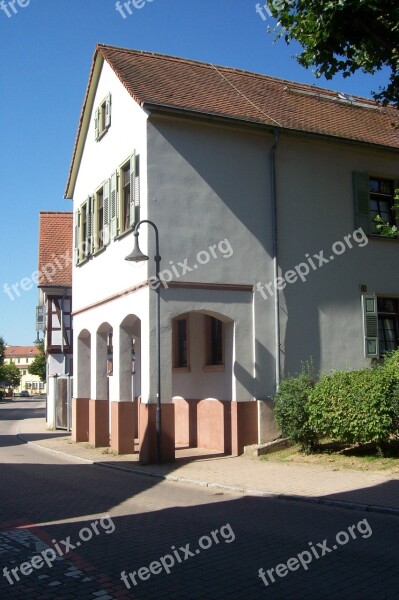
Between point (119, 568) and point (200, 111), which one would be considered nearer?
point (119, 568)

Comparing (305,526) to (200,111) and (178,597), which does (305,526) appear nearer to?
(178,597)

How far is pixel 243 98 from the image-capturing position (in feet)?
62.3

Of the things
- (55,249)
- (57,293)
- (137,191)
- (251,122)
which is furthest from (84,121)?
(55,249)

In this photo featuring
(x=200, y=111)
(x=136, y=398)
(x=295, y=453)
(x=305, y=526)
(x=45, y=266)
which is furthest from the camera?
(x=45, y=266)

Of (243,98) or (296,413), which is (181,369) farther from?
(243,98)

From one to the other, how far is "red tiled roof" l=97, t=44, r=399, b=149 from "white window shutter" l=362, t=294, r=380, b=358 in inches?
183

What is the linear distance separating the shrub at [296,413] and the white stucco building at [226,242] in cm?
100

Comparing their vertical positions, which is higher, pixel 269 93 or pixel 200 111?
pixel 269 93

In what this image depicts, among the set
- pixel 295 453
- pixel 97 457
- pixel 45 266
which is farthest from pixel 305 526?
pixel 45 266

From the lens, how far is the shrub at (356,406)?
1323 centimetres

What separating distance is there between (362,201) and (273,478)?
9401 millimetres

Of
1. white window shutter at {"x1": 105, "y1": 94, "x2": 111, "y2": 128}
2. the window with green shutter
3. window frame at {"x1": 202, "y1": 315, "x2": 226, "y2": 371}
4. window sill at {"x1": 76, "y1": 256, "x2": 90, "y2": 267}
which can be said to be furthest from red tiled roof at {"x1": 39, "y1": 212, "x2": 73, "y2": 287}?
the window with green shutter

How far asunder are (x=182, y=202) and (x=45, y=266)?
18.3 meters

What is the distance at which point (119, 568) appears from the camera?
22.5ft
